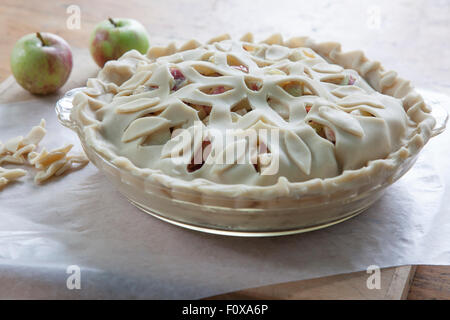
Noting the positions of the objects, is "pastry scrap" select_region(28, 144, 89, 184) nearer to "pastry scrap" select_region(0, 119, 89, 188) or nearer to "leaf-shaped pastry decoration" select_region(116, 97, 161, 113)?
"pastry scrap" select_region(0, 119, 89, 188)

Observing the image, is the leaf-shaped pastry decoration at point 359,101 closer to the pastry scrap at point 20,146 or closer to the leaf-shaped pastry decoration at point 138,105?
the leaf-shaped pastry decoration at point 138,105

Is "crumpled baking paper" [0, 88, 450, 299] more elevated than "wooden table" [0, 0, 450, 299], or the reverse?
"wooden table" [0, 0, 450, 299]

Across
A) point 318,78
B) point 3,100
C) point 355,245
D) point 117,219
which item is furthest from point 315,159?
point 3,100

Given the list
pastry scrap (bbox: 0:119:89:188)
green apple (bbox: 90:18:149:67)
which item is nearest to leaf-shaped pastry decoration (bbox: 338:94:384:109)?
pastry scrap (bbox: 0:119:89:188)

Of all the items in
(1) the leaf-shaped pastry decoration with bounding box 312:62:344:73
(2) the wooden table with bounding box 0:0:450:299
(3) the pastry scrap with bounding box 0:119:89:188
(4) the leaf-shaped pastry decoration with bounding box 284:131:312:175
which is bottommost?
(3) the pastry scrap with bounding box 0:119:89:188

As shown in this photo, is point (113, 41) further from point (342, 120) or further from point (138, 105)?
point (342, 120)

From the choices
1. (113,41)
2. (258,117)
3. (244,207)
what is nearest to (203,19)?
(113,41)
